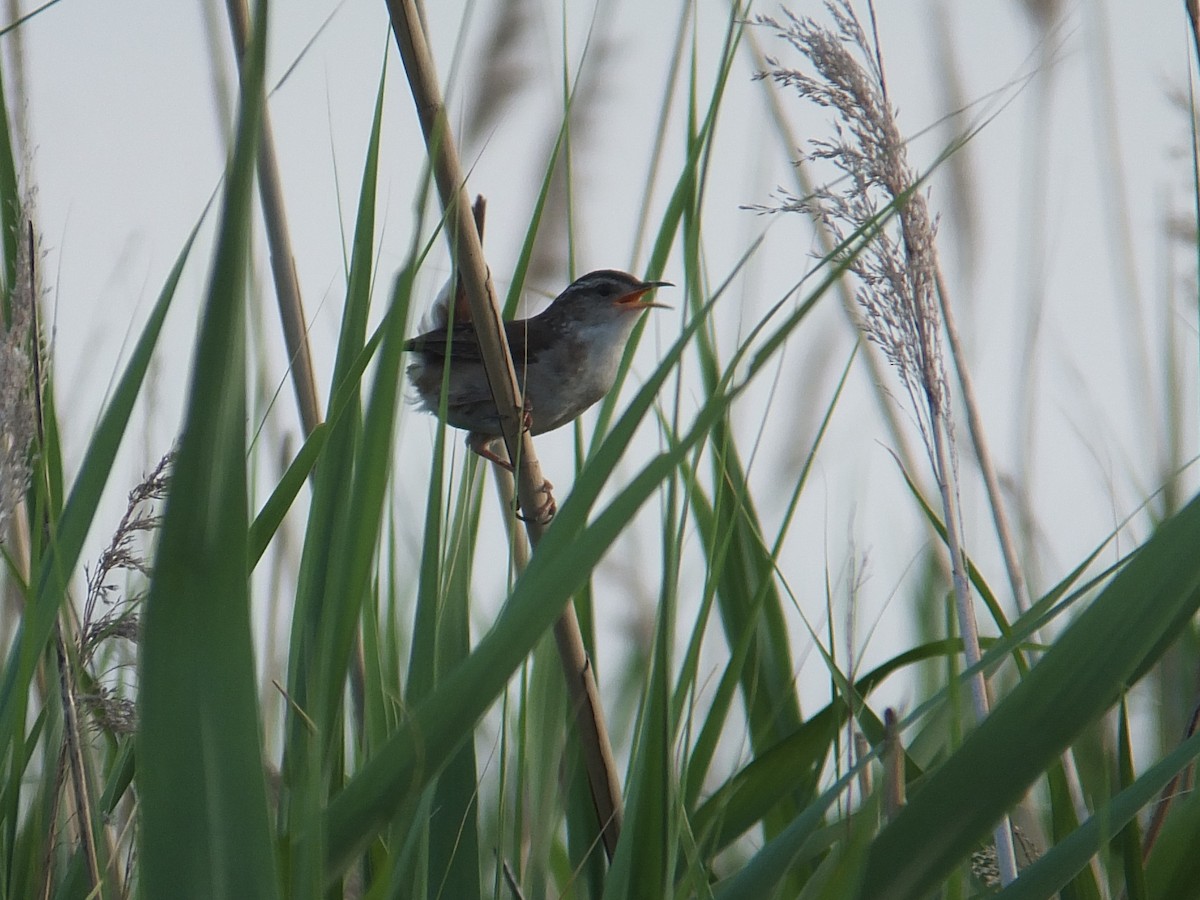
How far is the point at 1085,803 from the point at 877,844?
2.69 feet

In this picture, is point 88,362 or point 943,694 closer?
point 943,694

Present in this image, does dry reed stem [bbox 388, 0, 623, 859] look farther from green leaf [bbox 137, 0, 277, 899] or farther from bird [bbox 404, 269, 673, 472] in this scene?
bird [bbox 404, 269, 673, 472]

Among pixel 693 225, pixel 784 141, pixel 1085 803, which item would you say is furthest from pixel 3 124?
pixel 1085 803

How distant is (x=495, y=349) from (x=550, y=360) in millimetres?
1573

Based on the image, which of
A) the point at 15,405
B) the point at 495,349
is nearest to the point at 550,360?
the point at 495,349

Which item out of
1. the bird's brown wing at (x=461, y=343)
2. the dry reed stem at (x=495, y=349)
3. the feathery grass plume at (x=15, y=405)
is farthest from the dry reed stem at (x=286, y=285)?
the bird's brown wing at (x=461, y=343)

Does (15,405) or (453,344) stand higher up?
(453,344)

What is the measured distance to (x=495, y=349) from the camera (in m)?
1.21

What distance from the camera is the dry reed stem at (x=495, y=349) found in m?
1.07

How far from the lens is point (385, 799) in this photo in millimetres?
823

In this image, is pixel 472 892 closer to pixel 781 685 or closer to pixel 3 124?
pixel 781 685

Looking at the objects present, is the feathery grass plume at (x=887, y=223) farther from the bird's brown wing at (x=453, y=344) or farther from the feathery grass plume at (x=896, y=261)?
the bird's brown wing at (x=453, y=344)

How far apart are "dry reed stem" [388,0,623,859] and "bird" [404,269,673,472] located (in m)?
1.21

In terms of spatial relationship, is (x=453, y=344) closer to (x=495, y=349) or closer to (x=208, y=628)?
(x=495, y=349)
